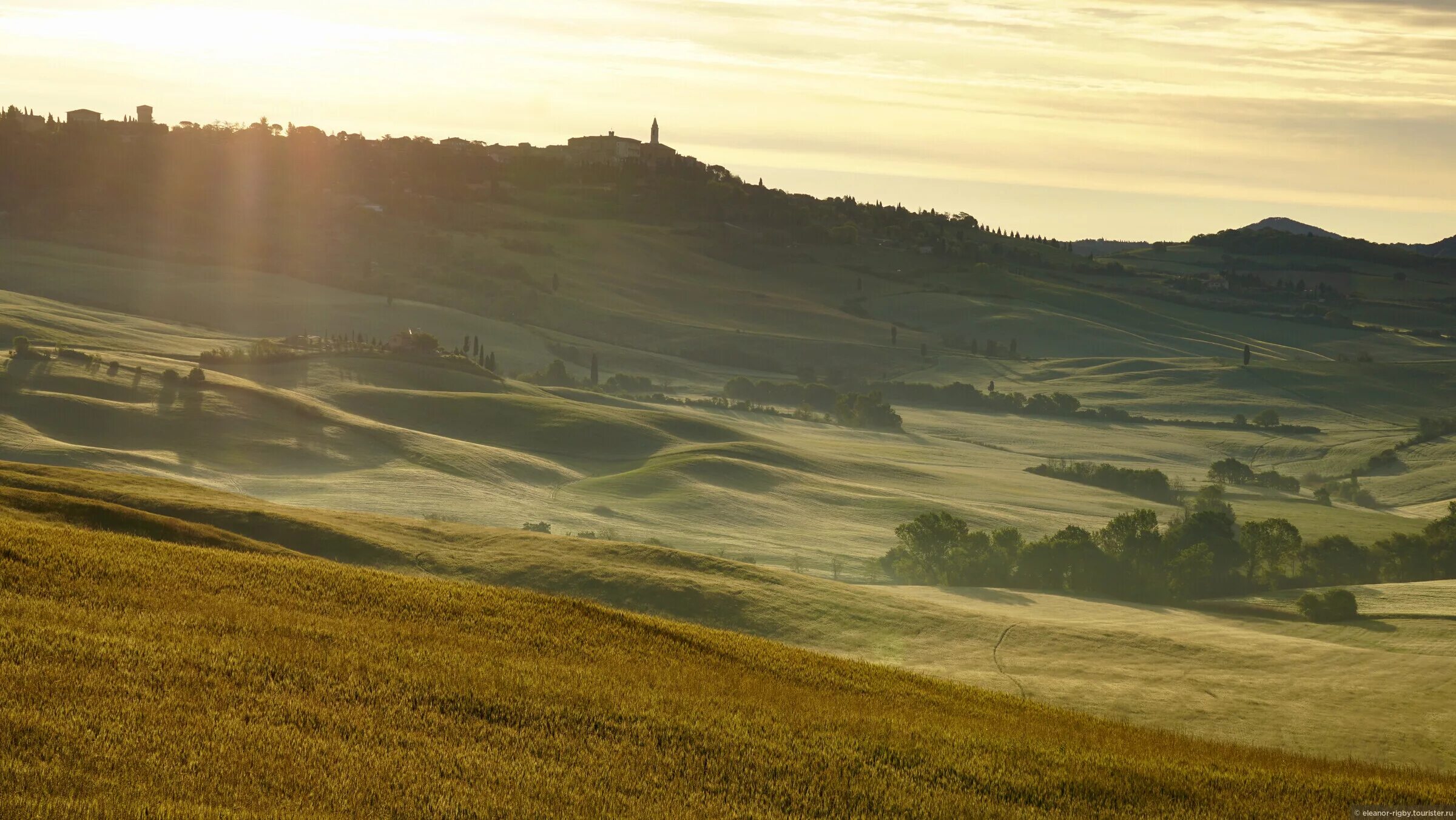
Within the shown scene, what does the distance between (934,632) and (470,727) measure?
39.1 metres

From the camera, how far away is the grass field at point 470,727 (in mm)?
15266

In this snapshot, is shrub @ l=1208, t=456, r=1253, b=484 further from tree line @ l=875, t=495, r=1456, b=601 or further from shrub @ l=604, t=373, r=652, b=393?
shrub @ l=604, t=373, r=652, b=393

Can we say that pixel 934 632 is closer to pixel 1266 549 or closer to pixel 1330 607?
pixel 1330 607

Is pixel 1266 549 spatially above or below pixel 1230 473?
above

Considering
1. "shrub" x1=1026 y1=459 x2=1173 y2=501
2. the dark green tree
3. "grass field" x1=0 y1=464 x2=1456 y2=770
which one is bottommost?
"shrub" x1=1026 y1=459 x2=1173 y2=501

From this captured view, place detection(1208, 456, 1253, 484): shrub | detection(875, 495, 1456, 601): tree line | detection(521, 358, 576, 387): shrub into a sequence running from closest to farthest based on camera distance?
detection(875, 495, 1456, 601): tree line
detection(1208, 456, 1253, 484): shrub
detection(521, 358, 576, 387): shrub

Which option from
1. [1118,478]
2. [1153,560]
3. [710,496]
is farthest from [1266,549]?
[1118,478]

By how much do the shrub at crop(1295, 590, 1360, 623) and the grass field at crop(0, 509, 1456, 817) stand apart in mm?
49954

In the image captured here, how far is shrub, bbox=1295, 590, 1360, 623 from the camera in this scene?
70.6 m

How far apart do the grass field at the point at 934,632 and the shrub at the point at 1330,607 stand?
5.34 meters

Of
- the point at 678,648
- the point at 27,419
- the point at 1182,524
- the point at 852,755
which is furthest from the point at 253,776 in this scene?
the point at 27,419

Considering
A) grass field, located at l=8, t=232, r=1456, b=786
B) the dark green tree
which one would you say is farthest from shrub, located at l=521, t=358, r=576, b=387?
the dark green tree

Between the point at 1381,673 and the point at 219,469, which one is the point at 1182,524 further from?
the point at 219,469

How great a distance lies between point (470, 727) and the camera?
714 inches
